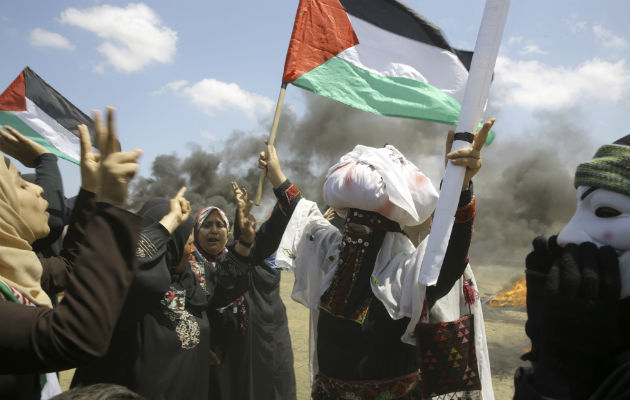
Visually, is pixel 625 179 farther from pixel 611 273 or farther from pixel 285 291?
pixel 285 291

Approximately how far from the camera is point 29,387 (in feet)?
5.00

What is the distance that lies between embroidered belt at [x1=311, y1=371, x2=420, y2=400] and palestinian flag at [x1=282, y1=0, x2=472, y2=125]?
1917 mm

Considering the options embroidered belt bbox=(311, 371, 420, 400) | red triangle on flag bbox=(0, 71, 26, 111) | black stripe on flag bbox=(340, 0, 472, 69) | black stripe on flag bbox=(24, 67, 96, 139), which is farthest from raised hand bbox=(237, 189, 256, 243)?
red triangle on flag bbox=(0, 71, 26, 111)

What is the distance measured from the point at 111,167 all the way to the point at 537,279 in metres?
1.45

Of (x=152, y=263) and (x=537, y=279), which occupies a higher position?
(x=537, y=279)

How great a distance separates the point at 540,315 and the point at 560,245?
24 cm

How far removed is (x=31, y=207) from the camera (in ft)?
5.61

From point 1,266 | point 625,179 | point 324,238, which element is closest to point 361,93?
point 324,238

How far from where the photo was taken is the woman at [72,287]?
1.24m

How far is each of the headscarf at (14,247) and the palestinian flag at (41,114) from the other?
4.54 m

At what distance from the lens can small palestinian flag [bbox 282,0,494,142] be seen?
3436mm

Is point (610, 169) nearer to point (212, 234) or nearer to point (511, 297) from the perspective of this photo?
point (212, 234)

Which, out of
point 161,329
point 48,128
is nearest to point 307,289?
point 161,329

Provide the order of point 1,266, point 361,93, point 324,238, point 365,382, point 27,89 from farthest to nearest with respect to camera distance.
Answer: point 27,89
point 361,93
point 324,238
point 365,382
point 1,266
